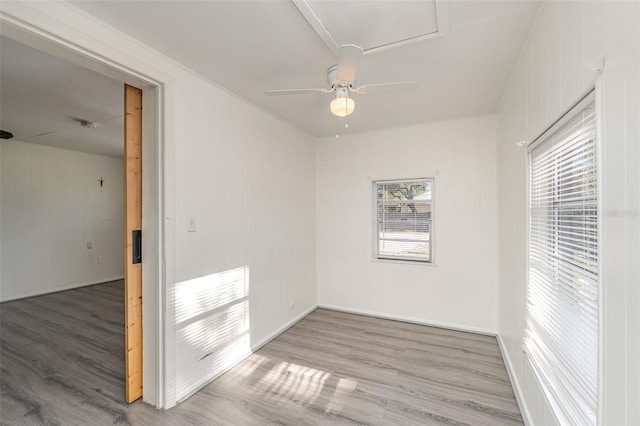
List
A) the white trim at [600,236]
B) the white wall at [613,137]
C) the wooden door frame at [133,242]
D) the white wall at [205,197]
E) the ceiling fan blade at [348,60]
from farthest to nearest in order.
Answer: the wooden door frame at [133,242] < the white wall at [205,197] < the ceiling fan blade at [348,60] < the white trim at [600,236] < the white wall at [613,137]

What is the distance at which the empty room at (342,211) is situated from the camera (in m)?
1.19

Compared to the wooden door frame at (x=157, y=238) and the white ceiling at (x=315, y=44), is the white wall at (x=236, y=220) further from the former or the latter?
the white ceiling at (x=315, y=44)

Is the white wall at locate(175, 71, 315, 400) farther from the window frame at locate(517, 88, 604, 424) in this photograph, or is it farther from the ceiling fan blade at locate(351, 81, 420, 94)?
the window frame at locate(517, 88, 604, 424)

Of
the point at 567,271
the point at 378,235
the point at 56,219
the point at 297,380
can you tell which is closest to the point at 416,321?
the point at 378,235

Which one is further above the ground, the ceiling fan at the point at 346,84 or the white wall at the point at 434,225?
the ceiling fan at the point at 346,84

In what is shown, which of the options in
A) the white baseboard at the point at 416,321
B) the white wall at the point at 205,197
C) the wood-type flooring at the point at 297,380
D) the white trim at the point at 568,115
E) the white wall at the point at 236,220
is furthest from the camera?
the white baseboard at the point at 416,321

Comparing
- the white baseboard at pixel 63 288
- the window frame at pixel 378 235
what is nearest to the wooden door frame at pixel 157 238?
the window frame at pixel 378 235

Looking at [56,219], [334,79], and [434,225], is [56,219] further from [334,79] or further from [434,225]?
[434,225]

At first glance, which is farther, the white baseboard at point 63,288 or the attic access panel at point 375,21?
the white baseboard at point 63,288

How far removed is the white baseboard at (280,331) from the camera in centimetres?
295

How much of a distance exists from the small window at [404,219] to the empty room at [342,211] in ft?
0.10

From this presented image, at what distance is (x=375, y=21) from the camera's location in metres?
1.66

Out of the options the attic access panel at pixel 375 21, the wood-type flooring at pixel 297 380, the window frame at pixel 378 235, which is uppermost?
the attic access panel at pixel 375 21

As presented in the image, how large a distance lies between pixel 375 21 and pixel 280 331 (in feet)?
10.5
